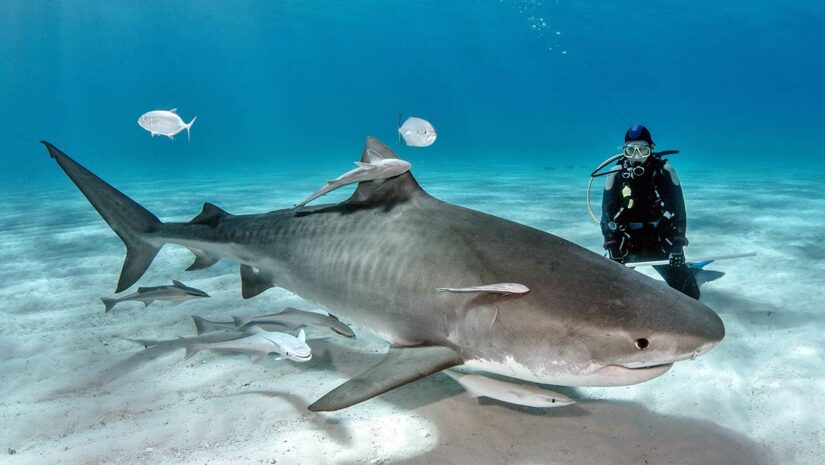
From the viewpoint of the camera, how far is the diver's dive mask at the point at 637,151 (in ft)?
15.3

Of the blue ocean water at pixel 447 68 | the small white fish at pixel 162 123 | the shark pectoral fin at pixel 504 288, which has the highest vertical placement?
the blue ocean water at pixel 447 68

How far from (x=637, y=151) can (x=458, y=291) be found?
330 centimetres

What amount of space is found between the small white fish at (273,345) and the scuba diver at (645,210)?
3531mm

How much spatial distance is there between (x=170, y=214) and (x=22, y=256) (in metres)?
4.63

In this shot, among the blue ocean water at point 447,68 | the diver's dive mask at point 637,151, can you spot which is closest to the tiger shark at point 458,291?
the diver's dive mask at point 637,151

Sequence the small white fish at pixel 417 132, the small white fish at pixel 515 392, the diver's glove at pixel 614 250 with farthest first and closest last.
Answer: the small white fish at pixel 417 132, the diver's glove at pixel 614 250, the small white fish at pixel 515 392

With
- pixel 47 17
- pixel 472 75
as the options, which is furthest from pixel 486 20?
pixel 472 75

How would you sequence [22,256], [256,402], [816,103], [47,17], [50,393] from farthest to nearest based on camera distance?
[816,103] < [47,17] < [22,256] < [50,393] < [256,402]

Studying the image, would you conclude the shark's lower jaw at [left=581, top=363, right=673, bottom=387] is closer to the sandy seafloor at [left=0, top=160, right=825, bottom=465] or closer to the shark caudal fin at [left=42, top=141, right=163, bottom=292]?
the sandy seafloor at [left=0, top=160, right=825, bottom=465]

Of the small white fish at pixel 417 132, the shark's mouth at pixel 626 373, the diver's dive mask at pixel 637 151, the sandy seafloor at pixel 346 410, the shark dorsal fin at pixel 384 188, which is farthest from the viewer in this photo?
the small white fish at pixel 417 132

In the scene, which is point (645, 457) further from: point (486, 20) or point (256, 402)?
point (486, 20)

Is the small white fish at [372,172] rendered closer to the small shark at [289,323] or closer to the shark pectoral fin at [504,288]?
the small shark at [289,323]

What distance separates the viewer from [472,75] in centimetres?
16512

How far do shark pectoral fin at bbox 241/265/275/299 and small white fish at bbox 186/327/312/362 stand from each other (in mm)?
843
